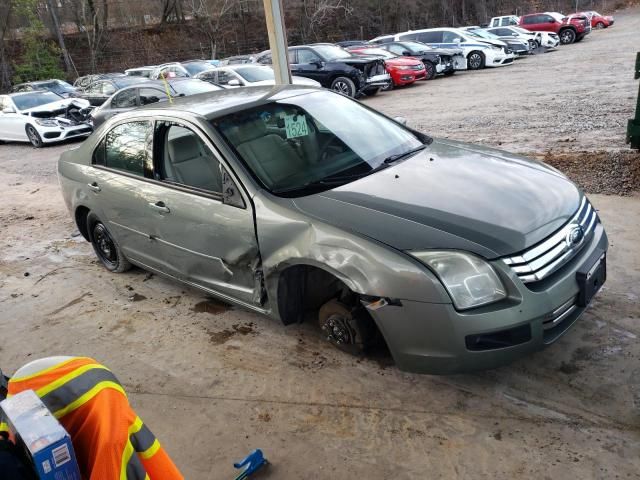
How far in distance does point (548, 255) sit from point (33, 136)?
14.4 metres

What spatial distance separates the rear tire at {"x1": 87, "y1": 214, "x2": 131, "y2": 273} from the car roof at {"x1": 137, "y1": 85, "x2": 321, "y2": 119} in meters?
1.28

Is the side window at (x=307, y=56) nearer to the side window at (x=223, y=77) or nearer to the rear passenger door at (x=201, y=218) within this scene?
the side window at (x=223, y=77)

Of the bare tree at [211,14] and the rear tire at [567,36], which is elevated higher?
the bare tree at [211,14]

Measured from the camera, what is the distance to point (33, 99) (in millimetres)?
14750

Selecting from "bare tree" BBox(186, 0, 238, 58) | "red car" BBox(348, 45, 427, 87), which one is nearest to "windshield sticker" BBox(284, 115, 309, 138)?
"red car" BBox(348, 45, 427, 87)

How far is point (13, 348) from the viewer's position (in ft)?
13.1

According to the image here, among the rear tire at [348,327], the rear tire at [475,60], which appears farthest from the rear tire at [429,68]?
the rear tire at [348,327]

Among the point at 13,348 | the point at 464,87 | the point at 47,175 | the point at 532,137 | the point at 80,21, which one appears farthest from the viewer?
the point at 80,21

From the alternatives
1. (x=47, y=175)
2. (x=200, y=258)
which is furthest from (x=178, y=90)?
(x=200, y=258)

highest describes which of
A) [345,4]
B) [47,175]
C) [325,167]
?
[345,4]

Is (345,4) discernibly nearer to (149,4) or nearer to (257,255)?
(149,4)

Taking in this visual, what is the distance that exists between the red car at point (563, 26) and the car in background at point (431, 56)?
35.1ft

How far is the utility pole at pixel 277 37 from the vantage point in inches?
235

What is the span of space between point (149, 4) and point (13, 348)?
4309 cm
